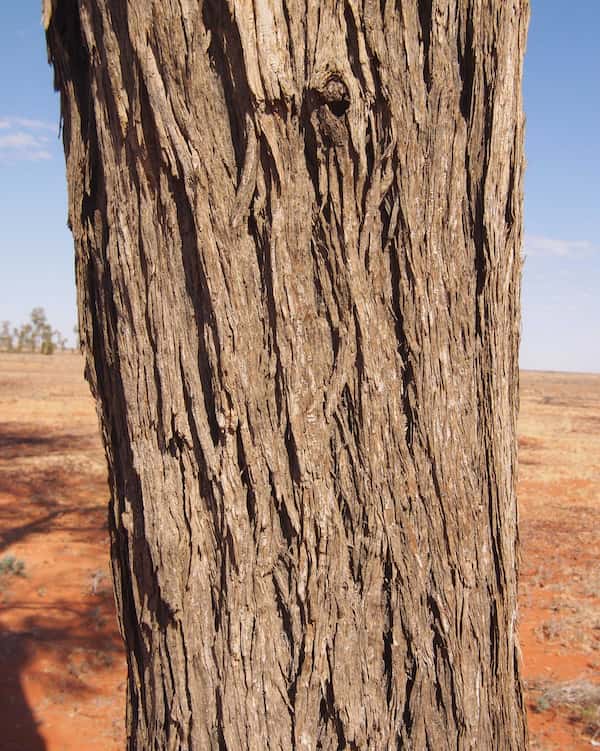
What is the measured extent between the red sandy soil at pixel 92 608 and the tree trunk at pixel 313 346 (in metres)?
3.51

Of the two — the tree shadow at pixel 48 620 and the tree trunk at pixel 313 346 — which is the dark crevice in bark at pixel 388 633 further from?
the tree shadow at pixel 48 620

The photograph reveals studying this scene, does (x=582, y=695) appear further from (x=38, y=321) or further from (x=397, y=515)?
(x=38, y=321)

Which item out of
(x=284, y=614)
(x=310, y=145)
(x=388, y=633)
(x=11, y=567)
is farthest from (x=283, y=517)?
(x=11, y=567)

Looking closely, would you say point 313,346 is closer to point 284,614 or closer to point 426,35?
point 284,614

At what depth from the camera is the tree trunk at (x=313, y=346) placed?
156cm

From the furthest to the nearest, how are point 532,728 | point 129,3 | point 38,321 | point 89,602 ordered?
1. point 38,321
2. point 89,602
3. point 532,728
4. point 129,3

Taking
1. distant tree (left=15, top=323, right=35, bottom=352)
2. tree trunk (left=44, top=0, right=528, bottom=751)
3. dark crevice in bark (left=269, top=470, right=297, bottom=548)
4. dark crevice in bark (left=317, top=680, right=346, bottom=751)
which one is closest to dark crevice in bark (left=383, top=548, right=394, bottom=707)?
tree trunk (left=44, top=0, right=528, bottom=751)

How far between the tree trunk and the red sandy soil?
351 centimetres

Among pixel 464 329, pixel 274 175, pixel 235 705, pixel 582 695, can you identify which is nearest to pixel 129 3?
pixel 274 175

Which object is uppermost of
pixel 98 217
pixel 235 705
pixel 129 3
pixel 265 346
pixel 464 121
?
pixel 129 3

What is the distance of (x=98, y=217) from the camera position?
1.78 meters

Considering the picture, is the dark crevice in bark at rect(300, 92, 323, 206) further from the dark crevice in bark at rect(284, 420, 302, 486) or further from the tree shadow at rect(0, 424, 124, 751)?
the tree shadow at rect(0, 424, 124, 751)

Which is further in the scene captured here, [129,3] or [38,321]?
[38,321]

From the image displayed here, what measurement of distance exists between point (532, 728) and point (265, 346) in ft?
14.0
